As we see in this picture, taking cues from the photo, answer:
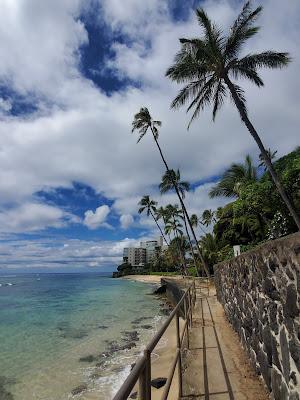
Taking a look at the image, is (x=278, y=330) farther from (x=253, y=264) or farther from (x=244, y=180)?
(x=244, y=180)

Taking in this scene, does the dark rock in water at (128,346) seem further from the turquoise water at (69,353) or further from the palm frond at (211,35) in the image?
the palm frond at (211,35)

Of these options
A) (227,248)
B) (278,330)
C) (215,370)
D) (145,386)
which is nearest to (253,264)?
(278,330)

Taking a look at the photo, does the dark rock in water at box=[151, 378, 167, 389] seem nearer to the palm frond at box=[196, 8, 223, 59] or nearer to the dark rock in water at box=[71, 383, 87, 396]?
the dark rock in water at box=[71, 383, 87, 396]

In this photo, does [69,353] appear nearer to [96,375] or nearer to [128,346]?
[128,346]

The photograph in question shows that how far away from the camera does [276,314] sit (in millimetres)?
3977

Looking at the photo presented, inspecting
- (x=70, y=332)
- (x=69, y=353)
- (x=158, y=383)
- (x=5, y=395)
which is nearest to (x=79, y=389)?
(x=5, y=395)

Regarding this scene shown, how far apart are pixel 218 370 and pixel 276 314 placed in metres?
2.07

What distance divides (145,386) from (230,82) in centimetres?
1337

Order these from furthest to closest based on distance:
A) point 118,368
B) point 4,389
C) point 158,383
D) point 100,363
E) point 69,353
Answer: point 69,353
point 100,363
point 118,368
point 4,389
point 158,383

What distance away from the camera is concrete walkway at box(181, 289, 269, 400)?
14.8 ft

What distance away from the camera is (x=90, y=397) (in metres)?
8.07

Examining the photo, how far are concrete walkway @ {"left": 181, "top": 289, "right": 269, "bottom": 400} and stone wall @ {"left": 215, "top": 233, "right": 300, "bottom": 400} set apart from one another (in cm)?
24

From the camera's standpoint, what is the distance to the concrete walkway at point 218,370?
4.52 metres

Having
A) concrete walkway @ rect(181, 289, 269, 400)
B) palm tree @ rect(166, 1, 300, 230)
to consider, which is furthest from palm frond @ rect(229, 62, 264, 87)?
concrete walkway @ rect(181, 289, 269, 400)
